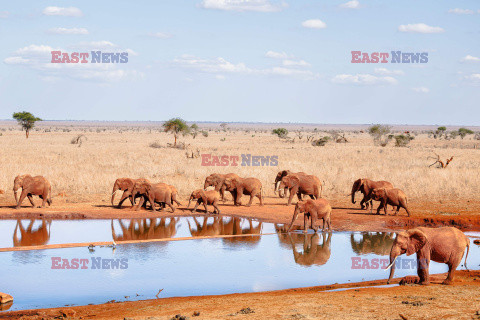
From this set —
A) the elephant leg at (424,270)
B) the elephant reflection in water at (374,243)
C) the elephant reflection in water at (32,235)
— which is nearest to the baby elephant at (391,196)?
the elephant reflection in water at (374,243)

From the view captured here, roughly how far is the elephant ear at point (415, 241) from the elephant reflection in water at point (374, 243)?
518cm

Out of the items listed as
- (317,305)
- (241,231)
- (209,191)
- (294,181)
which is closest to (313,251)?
(241,231)

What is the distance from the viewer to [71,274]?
50.1 ft

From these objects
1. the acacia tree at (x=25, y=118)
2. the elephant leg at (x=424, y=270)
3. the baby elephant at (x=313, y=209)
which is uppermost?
the acacia tree at (x=25, y=118)

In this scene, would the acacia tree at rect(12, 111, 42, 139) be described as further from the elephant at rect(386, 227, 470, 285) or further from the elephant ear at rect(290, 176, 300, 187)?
the elephant at rect(386, 227, 470, 285)

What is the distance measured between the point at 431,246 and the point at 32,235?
13.3 meters

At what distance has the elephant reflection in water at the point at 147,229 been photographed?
20281 mm

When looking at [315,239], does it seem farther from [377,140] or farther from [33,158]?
[377,140]

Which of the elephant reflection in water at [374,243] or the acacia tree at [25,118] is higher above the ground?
the acacia tree at [25,118]

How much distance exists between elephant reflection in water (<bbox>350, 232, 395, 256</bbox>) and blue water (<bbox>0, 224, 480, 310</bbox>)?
0.11 ft

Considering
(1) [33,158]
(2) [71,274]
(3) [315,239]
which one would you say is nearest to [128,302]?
(2) [71,274]

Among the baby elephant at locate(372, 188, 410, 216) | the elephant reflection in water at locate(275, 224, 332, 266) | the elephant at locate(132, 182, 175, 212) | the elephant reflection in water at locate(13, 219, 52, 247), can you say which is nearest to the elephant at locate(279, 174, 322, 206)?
the baby elephant at locate(372, 188, 410, 216)

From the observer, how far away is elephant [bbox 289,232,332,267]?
56.2 ft

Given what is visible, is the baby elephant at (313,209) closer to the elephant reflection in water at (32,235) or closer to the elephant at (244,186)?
the elephant at (244,186)
